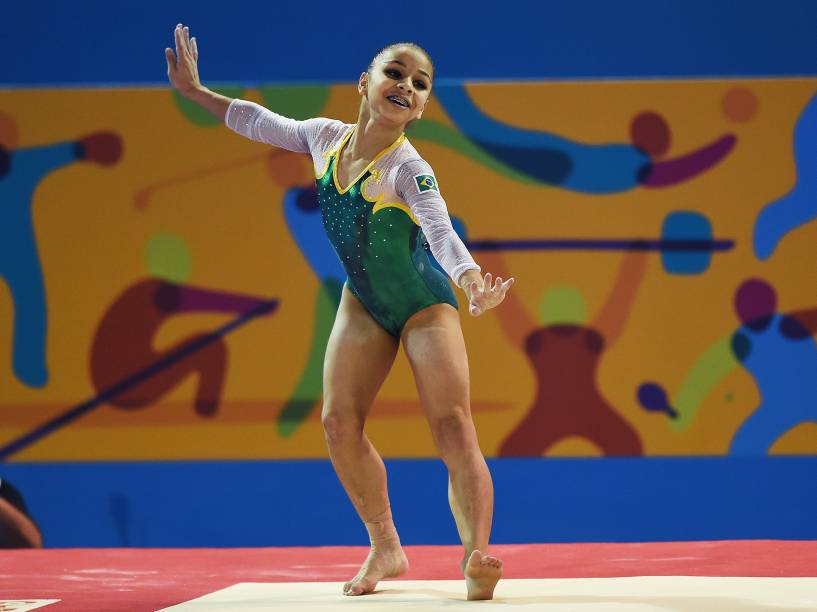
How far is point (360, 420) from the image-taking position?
102 inches

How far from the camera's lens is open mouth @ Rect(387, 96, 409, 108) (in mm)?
2562

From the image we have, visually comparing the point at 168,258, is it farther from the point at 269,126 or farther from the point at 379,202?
the point at 379,202

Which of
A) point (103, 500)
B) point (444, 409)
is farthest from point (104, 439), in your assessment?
point (444, 409)

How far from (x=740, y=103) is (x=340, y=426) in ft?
9.06

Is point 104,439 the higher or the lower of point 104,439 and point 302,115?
the lower

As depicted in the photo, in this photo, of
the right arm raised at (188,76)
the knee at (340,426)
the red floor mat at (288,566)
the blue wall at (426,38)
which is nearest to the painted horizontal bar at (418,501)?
the red floor mat at (288,566)

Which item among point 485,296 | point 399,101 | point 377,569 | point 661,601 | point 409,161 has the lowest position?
point 661,601

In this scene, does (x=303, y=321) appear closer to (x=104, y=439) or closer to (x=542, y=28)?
(x=104, y=439)

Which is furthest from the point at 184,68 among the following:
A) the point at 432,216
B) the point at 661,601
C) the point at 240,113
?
the point at 661,601

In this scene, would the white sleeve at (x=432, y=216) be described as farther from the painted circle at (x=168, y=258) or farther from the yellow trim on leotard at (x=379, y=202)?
the painted circle at (x=168, y=258)

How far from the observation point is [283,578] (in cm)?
297

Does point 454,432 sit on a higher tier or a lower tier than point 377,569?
higher

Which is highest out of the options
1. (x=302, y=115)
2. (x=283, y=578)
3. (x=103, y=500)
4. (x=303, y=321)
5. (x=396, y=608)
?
(x=302, y=115)

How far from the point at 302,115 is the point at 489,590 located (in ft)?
8.92
